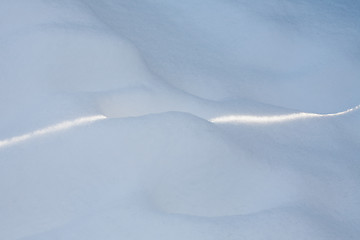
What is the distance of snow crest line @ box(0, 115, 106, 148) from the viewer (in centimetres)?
91

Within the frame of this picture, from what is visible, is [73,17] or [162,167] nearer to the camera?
[162,167]

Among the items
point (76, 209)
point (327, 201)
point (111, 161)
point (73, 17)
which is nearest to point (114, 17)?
point (73, 17)

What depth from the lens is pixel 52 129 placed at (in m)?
0.93

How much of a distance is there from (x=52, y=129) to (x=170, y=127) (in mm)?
→ 243

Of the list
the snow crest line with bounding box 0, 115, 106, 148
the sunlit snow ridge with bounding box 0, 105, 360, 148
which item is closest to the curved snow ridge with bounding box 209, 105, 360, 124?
the sunlit snow ridge with bounding box 0, 105, 360, 148

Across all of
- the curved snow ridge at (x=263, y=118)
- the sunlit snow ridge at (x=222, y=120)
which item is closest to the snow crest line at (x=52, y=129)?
the sunlit snow ridge at (x=222, y=120)

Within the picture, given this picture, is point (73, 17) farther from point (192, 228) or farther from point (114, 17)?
point (192, 228)

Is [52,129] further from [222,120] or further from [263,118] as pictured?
[263,118]

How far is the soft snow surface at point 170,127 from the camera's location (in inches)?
32.8

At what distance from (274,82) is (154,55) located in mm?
347

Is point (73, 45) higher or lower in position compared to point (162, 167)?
higher

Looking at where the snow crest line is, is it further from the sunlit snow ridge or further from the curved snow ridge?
the curved snow ridge

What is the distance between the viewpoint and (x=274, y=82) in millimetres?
1277

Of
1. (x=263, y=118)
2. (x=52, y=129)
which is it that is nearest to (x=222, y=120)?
(x=263, y=118)
